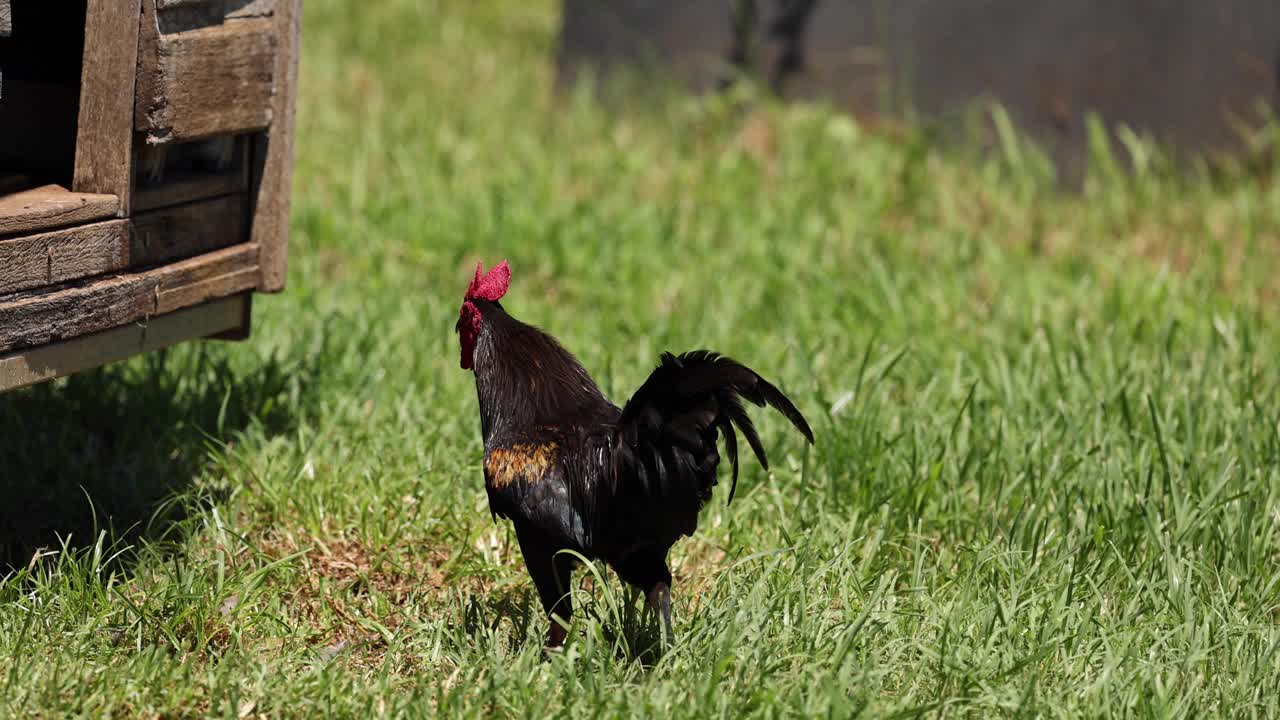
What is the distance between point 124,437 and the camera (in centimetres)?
392

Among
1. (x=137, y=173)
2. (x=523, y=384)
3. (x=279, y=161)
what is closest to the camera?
(x=523, y=384)

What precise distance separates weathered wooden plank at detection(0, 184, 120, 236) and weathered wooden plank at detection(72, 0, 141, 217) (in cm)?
4

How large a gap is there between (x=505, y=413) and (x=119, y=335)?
0.88 meters

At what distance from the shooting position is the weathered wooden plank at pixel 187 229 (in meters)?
3.08

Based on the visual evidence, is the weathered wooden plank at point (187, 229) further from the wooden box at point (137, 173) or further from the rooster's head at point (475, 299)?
the rooster's head at point (475, 299)

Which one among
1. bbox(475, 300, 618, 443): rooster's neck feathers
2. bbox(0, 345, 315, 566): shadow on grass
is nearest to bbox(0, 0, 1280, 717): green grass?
bbox(0, 345, 315, 566): shadow on grass

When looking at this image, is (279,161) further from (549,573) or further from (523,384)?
(549,573)

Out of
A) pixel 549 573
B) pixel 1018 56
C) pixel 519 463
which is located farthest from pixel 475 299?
pixel 1018 56

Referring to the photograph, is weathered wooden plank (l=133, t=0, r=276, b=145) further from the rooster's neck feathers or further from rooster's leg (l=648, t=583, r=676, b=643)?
rooster's leg (l=648, t=583, r=676, b=643)

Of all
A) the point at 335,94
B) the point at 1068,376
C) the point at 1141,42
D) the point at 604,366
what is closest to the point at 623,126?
the point at 335,94

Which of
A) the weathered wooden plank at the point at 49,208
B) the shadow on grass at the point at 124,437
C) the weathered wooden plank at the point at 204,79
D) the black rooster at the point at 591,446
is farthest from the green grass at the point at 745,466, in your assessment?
the weathered wooden plank at the point at 204,79

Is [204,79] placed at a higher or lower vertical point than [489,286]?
higher

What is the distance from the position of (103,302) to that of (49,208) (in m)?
0.23

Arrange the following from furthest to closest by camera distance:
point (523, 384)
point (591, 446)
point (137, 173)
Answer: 1. point (137, 173)
2. point (523, 384)
3. point (591, 446)
